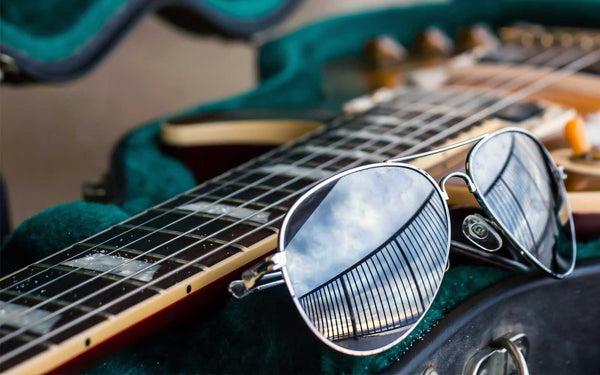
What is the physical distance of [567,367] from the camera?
573mm

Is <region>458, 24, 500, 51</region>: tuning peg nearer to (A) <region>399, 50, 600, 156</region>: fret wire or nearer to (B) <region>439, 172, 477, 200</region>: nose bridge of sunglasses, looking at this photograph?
(A) <region>399, 50, 600, 156</region>: fret wire

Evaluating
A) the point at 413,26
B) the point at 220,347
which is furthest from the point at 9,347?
the point at 413,26

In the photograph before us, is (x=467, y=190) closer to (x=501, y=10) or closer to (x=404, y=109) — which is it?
(x=404, y=109)

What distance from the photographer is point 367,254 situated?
45 cm

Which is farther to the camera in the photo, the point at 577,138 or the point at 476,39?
the point at 476,39

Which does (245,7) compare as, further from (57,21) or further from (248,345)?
(248,345)

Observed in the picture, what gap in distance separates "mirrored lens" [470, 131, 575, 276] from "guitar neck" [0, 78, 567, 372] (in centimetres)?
6

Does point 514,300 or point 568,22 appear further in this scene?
point 568,22

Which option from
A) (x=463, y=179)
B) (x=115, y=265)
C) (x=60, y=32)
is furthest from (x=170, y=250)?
(x=60, y=32)

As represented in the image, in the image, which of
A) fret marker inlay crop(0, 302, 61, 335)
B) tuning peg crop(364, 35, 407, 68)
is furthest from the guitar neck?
tuning peg crop(364, 35, 407, 68)

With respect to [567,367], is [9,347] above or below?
above

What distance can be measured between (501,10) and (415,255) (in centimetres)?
70

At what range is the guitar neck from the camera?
1.28 feet

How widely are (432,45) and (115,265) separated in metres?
0.63
